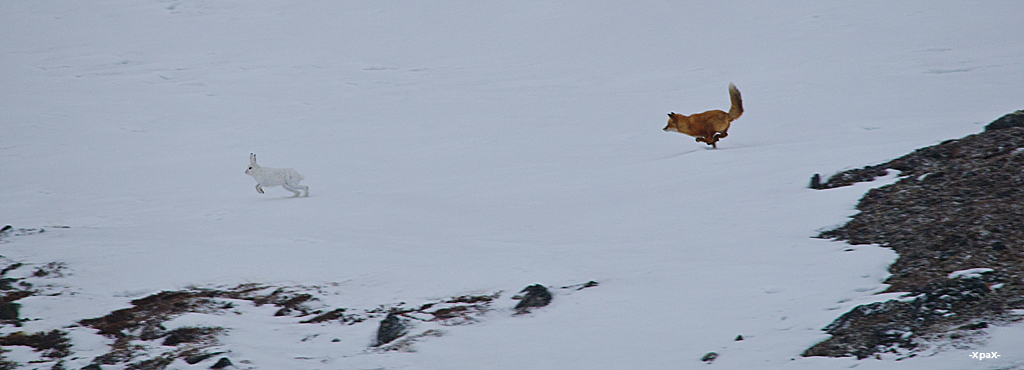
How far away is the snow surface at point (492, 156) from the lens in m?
6.46

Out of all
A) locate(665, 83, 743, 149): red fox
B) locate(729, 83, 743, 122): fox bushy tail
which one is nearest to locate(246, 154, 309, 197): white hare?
locate(665, 83, 743, 149): red fox

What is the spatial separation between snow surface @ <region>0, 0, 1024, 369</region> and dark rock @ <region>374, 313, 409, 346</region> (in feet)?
0.82

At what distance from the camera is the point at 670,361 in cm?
545

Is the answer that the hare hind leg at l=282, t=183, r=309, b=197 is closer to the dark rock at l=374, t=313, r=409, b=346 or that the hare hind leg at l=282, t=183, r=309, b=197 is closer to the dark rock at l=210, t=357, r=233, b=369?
the dark rock at l=374, t=313, r=409, b=346

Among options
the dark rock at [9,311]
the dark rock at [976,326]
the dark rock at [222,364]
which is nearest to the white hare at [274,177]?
the dark rock at [9,311]

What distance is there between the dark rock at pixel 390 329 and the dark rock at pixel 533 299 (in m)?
1.03

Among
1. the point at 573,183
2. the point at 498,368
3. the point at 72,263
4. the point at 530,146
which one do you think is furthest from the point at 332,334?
the point at 530,146

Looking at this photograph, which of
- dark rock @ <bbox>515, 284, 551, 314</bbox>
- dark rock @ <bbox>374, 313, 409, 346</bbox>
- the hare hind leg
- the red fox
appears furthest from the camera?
the red fox

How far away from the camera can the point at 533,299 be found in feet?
22.8

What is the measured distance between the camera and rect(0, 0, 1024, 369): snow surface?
21.2ft

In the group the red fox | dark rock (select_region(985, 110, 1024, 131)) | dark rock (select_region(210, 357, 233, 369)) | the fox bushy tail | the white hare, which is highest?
the fox bushy tail

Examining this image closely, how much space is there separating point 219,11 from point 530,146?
20332mm

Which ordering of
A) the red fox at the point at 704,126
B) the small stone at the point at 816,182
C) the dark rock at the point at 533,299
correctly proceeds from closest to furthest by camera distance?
the dark rock at the point at 533,299 < the small stone at the point at 816,182 < the red fox at the point at 704,126

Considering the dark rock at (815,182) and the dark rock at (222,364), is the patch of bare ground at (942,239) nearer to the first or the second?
the dark rock at (815,182)
